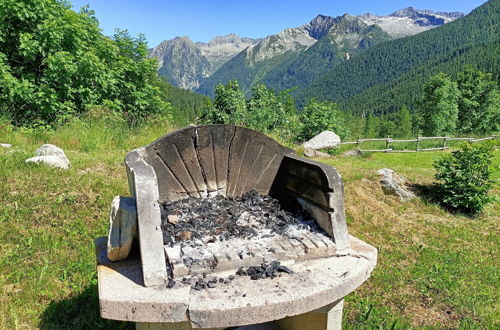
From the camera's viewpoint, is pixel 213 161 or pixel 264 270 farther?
pixel 213 161

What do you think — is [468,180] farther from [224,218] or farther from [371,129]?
[371,129]

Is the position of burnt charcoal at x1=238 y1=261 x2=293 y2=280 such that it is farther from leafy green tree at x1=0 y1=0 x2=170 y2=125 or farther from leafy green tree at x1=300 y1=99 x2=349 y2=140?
leafy green tree at x1=300 y1=99 x2=349 y2=140

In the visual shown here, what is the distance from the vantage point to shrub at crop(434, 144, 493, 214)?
689 centimetres

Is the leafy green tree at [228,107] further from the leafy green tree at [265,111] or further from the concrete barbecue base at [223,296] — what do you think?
the concrete barbecue base at [223,296]

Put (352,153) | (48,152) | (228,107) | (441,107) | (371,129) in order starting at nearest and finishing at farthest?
(48,152)
(228,107)
(352,153)
(441,107)
(371,129)

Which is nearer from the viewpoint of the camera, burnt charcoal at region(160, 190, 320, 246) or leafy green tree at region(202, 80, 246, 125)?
burnt charcoal at region(160, 190, 320, 246)

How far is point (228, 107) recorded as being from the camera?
13359 mm

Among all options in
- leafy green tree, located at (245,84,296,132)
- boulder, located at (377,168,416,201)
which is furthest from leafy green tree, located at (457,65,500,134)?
boulder, located at (377,168,416,201)

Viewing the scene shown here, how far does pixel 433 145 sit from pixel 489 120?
61.7 feet

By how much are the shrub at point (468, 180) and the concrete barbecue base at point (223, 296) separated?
6.22m

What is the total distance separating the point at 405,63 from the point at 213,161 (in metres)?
161

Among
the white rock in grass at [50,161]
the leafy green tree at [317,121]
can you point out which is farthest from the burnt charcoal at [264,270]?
the leafy green tree at [317,121]

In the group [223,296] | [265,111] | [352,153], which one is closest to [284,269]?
[223,296]

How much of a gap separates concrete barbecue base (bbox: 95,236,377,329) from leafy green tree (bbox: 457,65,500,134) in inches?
1460
